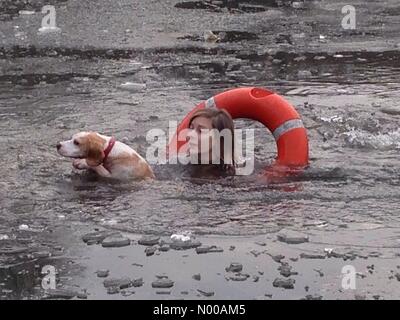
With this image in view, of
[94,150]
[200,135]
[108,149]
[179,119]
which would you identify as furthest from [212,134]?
[179,119]

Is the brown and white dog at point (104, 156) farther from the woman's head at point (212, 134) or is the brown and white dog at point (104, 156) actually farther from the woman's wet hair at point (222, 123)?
the woman's wet hair at point (222, 123)

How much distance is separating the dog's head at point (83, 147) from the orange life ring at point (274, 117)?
38.0 inches

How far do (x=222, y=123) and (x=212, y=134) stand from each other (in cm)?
12

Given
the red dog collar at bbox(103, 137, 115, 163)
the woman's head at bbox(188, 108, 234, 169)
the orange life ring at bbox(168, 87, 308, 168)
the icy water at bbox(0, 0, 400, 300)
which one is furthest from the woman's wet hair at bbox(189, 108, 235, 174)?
the red dog collar at bbox(103, 137, 115, 163)

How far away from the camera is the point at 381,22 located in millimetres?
14133

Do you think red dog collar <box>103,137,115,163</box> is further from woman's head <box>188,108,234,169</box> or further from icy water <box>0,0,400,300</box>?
woman's head <box>188,108,234,169</box>

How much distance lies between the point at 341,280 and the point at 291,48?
7479 mm

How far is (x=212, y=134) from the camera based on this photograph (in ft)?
22.6

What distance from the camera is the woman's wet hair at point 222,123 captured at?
6863 mm

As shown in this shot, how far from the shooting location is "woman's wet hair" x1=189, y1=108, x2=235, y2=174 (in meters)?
6.86

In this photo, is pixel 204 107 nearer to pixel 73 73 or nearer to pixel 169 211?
pixel 169 211

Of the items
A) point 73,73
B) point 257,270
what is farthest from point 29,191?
point 73,73

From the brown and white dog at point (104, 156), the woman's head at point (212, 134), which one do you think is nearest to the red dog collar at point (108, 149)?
the brown and white dog at point (104, 156)

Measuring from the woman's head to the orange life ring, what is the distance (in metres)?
0.39
